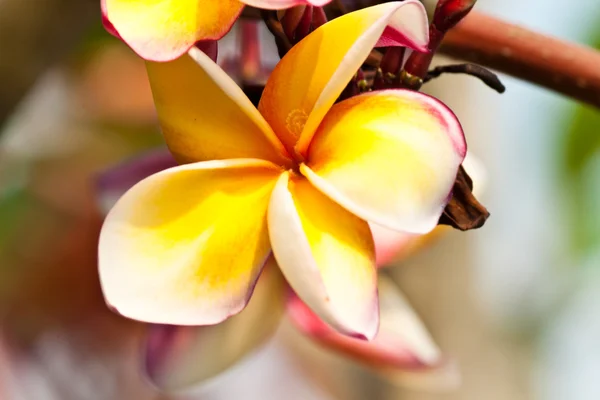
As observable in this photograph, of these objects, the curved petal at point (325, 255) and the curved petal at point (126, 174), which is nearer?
the curved petal at point (325, 255)

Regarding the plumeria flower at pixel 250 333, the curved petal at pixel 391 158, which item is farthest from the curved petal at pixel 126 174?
the curved petal at pixel 391 158

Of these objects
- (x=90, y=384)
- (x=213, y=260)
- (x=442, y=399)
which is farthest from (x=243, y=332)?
(x=442, y=399)

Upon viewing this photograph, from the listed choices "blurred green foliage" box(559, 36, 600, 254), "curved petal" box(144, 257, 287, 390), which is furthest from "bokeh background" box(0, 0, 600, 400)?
"curved petal" box(144, 257, 287, 390)

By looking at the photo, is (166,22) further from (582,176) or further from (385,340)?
(582,176)

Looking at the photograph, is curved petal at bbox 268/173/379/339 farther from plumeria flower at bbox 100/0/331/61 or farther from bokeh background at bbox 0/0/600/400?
bokeh background at bbox 0/0/600/400

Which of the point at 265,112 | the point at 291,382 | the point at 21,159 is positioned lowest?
the point at 291,382

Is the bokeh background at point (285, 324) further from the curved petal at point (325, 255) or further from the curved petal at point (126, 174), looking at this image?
the curved petal at point (325, 255)

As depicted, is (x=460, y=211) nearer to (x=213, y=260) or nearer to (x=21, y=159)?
(x=213, y=260)
